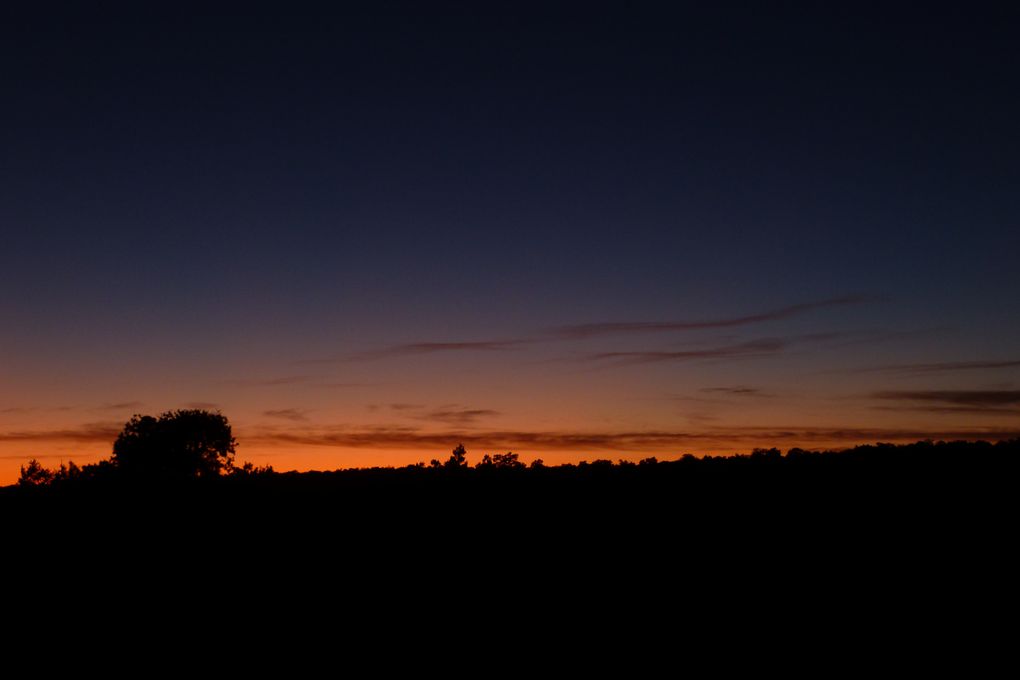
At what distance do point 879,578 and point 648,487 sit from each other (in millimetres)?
9441

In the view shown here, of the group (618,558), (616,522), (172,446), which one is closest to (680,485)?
(616,522)

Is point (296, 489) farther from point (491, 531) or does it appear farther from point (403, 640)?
point (403, 640)

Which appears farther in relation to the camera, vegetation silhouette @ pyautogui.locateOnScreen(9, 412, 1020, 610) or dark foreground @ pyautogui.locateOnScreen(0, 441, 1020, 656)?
vegetation silhouette @ pyautogui.locateOnScreen(9, 412, 1020, 610)

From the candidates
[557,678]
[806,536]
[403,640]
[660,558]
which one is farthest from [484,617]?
[806,536]

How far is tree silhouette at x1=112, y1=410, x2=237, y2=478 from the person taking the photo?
58.2m

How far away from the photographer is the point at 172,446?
59.0 m

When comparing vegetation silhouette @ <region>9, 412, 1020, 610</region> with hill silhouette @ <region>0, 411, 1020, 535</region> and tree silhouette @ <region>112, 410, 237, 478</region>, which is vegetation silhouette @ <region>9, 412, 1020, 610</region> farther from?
tree silhouette @ <region>112, 410, 237, 478</region>

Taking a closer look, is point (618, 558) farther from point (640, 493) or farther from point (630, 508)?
point (640, 493)

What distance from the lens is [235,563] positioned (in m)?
21.0

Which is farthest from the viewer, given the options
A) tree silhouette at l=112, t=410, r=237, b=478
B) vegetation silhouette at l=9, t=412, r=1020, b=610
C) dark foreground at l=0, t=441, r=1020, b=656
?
tree silhouette at l=112, t=410, r=237, b=478

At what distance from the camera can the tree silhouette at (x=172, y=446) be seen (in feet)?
191

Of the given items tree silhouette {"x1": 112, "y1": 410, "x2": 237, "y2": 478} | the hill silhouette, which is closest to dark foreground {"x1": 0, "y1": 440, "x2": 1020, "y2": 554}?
the hill silhouette

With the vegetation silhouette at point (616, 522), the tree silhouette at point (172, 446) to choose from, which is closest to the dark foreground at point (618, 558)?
the vegetation silhouette at point (616, 522)

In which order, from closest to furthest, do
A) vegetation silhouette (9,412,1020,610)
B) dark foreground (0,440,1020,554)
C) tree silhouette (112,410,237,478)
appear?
1. vegetation silhouette (9,412,1020,610)
2. dark foreground (0,440,1020,554)
3. tree silhouette (112,410,237,478)
